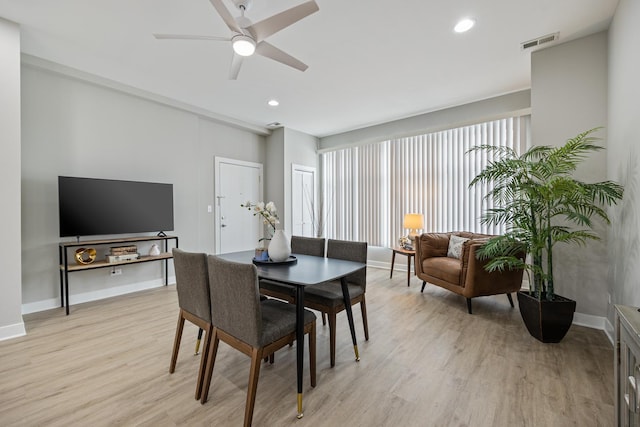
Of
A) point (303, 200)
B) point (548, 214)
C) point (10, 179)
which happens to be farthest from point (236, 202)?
point (548, 214)

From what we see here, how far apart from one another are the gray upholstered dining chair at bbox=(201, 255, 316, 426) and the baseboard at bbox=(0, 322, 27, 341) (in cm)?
221

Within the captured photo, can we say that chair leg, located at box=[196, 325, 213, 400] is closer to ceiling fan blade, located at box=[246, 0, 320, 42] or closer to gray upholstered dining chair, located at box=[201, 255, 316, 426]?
gray upholstered dining chair, located at box=[201, 255, 316, 426]

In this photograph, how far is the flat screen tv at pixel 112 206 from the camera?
316 centimetres

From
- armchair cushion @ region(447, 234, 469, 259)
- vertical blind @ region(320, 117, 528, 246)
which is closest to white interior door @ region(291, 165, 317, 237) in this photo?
vertical blind @ region(320, 117, 528, 246)

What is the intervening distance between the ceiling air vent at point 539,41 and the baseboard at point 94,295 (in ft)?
17.3

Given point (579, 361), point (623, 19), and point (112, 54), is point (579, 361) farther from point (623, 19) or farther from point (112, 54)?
point (112, 54)

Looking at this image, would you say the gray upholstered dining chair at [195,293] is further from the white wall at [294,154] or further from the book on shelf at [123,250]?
the white wall at [294,154]

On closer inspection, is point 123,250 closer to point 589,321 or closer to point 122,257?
point 122,257

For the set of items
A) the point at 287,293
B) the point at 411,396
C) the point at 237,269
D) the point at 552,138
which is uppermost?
the point at 552,138

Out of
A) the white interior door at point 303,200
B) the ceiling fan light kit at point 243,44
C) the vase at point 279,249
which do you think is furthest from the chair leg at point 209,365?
the white interior door at point 303,200

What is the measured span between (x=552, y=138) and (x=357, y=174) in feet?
10.7

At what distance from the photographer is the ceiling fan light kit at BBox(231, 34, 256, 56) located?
1992mm

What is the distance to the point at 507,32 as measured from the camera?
8.32ft

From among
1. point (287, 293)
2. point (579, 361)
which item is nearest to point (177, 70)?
point (287, 293)
